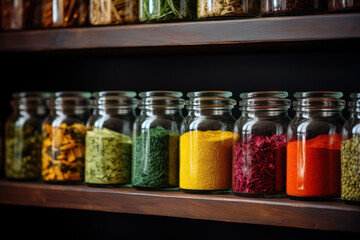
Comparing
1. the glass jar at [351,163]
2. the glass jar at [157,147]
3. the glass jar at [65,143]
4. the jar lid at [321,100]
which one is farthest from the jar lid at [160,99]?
the glass jar at [351,163]

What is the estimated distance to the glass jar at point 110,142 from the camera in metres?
1.28

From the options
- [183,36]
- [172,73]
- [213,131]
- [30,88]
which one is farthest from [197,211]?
[30,88]

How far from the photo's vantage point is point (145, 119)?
1280 mm

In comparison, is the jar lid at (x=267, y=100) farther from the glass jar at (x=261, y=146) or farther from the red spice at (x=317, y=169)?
the red spice at (x=317, y=169)

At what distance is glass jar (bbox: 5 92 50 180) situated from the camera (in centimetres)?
144

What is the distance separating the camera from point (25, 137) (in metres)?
1.46

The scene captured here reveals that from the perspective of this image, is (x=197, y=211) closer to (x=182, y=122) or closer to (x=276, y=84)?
(x=182, y=122)

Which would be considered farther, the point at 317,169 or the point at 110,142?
the point at 110,142

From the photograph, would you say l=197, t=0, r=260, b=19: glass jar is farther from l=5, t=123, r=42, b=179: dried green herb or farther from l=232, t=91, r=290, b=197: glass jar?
l=5, t=123, r=42, b=179: dried green herb

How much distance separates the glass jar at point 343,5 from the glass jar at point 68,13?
65cm

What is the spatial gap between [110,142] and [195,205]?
302mm

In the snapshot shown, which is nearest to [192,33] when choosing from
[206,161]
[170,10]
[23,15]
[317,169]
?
[170,10]

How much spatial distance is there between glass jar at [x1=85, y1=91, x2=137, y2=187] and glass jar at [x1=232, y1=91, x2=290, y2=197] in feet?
1.01

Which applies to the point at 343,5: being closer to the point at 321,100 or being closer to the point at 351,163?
the point at 321,100
